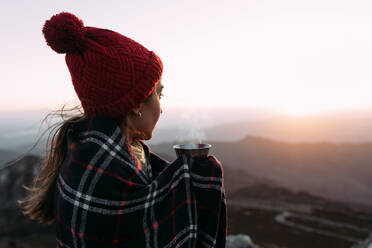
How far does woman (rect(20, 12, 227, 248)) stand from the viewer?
1.96 meters

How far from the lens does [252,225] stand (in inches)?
1157

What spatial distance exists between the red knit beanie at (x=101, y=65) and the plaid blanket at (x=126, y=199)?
22 centimetres

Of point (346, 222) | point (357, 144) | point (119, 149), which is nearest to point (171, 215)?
point (119, 149)

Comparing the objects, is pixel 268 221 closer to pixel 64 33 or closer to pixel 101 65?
pixel 101 65

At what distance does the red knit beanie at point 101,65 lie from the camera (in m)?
2.12

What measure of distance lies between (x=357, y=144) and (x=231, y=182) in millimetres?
68950

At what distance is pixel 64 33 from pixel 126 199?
4.71 ft

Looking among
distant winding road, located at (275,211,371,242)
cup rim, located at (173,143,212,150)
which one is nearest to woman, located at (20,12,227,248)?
cup rim, located at (173,143,212,150)

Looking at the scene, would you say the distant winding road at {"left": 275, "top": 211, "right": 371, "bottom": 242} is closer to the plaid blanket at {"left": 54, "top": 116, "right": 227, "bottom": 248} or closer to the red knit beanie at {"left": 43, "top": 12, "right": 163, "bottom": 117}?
the plaid blanket at {"left": 54, "top": 116, "right": 227, "bottom": 248}

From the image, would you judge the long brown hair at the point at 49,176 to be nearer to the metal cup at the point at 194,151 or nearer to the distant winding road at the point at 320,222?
the metal cup at the point at 194,151

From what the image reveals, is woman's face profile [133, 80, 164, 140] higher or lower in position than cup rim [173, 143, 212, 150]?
higher

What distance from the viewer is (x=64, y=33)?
2076 millimetres

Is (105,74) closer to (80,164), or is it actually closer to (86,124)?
(86,124)

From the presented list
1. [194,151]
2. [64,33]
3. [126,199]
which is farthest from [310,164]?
[64,33]
